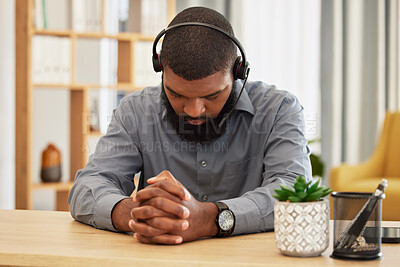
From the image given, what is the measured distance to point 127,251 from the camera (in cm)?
106

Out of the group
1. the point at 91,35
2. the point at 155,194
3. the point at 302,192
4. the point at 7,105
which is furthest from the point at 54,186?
the point at 302,192

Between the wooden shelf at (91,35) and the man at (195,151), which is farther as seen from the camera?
the wooden shelf at (91,35)

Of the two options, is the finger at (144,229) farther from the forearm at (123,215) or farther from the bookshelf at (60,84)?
the bookshelf at (60,84)

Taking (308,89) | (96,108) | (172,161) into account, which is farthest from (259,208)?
(308,89)

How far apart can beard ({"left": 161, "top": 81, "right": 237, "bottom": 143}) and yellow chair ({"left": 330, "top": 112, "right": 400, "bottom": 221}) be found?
2.01m

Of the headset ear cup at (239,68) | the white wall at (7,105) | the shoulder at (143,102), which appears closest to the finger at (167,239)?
the headset ear cup at (239,68)

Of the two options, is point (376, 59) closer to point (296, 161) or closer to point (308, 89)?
point (308, 89)

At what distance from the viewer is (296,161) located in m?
1.48

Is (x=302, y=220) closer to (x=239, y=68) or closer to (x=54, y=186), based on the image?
(x=239, y=68)

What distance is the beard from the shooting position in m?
1.59

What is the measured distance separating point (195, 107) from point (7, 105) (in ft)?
8.62

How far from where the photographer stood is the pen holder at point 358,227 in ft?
3.28

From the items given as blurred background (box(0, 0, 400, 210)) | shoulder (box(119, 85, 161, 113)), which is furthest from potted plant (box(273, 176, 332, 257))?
blurred background (box(0, 0, 400, 210))

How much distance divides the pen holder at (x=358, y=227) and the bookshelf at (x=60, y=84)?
2.87 meters
